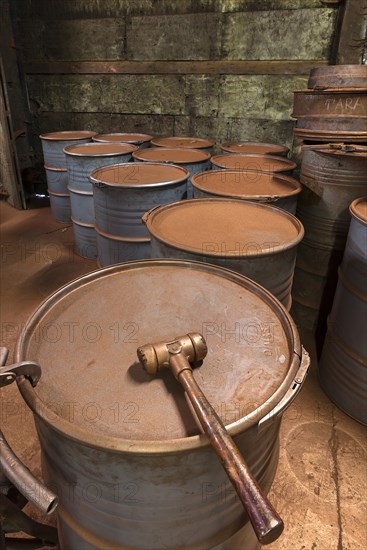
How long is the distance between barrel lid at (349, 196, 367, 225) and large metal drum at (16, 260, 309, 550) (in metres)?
1.09

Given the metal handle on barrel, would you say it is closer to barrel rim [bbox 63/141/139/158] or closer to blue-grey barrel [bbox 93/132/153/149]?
barrel rim [bbox 63/141/139/158]

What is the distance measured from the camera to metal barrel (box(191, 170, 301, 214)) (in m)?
2.51

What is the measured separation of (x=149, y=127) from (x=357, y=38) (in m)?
3.11

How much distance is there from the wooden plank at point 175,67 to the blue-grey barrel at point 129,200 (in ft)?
8.07

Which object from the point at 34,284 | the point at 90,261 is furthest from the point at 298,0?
the point at 34,284

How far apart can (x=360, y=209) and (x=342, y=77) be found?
3.01 feet

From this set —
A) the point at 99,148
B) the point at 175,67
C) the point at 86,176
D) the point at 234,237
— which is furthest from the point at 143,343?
the point at 175,67

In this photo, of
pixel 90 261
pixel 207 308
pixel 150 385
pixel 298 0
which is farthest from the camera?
pixel 90 261

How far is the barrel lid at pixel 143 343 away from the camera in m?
1.00

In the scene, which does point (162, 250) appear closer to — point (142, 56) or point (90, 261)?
point (90, 261)

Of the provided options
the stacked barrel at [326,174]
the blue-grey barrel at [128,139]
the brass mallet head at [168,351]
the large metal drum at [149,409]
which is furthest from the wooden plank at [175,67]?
the brass mallet head at [168,351]

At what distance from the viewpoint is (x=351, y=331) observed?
7.95ft

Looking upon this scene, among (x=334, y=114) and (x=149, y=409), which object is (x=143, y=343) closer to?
(x=149, y=409)

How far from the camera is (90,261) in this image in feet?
15.2
